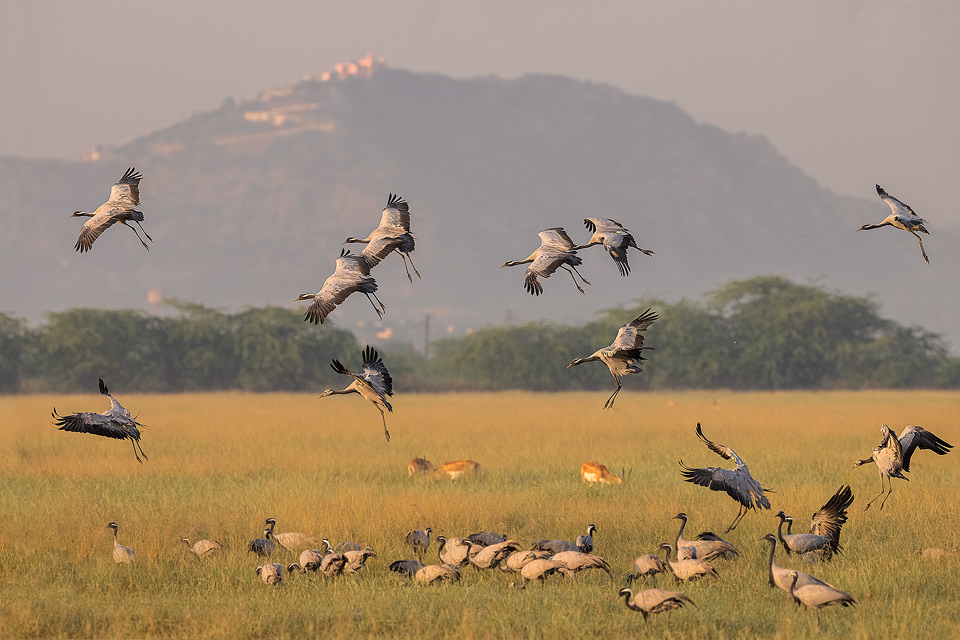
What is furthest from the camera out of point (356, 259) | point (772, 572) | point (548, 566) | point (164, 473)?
point (164, 473)

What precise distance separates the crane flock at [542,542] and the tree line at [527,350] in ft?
181

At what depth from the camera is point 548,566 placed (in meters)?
13.2

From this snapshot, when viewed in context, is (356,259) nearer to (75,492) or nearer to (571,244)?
(571,244)

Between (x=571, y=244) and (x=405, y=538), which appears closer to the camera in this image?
(x=571, y=244)

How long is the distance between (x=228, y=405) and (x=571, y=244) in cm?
4763

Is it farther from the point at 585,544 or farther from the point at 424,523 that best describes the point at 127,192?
the point at 424,523

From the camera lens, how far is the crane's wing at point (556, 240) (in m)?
8.38

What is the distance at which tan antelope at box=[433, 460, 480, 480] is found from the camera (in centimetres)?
2424

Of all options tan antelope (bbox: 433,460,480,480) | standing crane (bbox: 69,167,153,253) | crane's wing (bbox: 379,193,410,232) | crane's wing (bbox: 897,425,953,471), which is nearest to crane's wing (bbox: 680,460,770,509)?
crane's wing (bbox: 897,425,953,471)

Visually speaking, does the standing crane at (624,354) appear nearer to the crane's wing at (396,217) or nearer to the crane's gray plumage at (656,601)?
the crane's wing at (396,217)

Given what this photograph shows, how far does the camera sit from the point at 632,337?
8.58 m

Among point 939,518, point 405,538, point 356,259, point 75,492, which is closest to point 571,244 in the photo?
point 356,259

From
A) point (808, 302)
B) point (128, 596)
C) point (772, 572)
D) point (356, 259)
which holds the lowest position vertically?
point (128, 596)

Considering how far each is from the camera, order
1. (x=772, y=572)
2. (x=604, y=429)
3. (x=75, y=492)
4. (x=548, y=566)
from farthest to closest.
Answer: (x=604, y=429)
(x=75, y=492)
(x=548, y=566)
(x=772, y=572)
